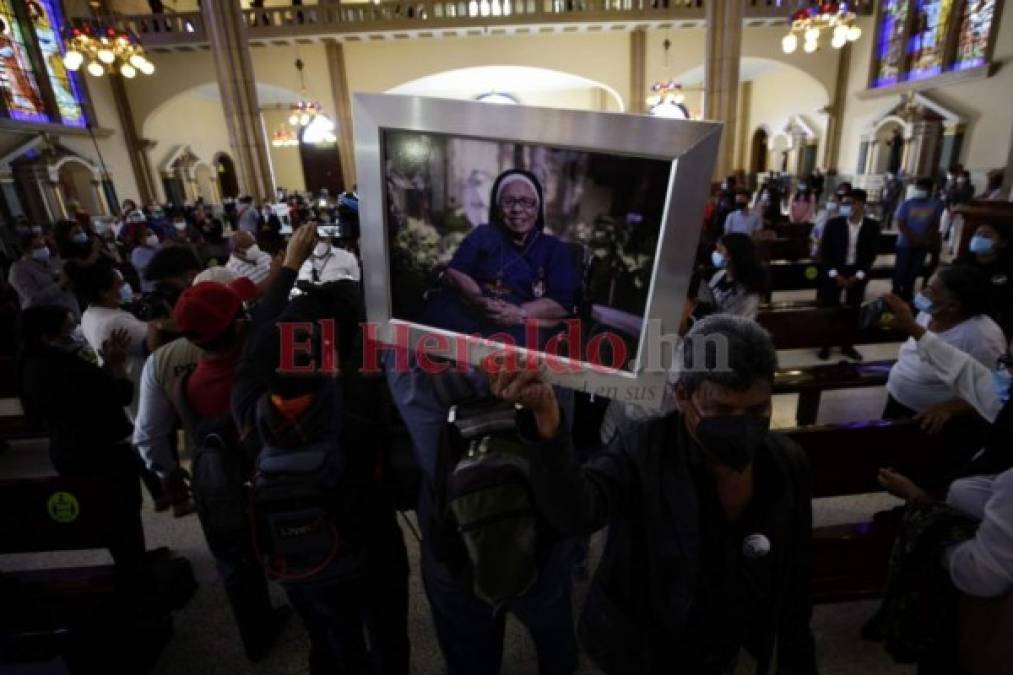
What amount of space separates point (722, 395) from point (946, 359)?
156 cm

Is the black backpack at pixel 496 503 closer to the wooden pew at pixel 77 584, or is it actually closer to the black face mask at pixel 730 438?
the black face mask at pixel 730 438

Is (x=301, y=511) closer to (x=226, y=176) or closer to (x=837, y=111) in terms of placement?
(x=837, y=111)

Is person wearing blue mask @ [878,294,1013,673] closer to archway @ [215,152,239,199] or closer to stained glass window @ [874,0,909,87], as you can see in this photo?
stained glass window @ [874,0,909,87]

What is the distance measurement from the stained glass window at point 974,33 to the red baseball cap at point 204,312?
15.1m

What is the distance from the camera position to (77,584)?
2111 millimetres

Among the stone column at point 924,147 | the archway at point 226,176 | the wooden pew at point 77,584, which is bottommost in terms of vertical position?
the wooden pew at point 77,584

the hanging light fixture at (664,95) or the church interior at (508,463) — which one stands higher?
the hanging light fixture at (664,95)

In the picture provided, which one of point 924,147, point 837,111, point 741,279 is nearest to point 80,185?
point 741,279

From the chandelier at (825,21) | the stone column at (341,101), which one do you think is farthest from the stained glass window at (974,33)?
the stone column at (341,101)

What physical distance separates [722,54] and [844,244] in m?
7.91

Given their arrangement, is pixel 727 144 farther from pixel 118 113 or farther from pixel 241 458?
pixel 118 113

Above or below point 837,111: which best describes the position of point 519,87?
above

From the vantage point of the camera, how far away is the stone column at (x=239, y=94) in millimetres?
11414

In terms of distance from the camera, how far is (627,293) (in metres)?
1.06
